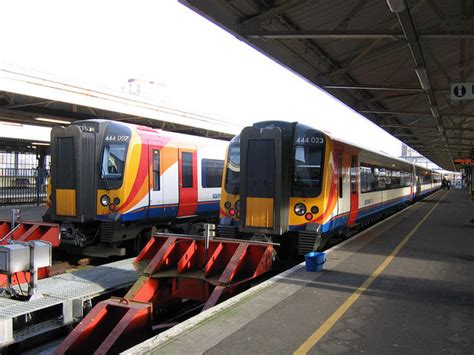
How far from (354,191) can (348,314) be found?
641 cm

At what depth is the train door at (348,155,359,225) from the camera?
11.1 meters

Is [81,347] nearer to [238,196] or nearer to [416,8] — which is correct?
[238,196]

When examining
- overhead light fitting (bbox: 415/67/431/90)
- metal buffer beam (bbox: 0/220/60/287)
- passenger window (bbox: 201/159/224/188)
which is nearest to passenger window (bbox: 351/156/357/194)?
overhead light fitting (bbox: 415/67/431/90)

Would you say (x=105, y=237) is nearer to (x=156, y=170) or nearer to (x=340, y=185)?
(x=156, y=170)

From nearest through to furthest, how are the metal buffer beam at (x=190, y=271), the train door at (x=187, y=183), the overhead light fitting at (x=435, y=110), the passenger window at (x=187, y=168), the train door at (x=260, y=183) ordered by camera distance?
the metal buffer beam at (x=190, y=271)
the train door at (x=260, y=183)
the train door at (x=187, y=183)
the passenger window at (x=187, y=168)
the overhead light fitting at (x=435, y=110)

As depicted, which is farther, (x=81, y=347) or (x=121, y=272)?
(x=121, y=272)

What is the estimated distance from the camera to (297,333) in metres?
4.75

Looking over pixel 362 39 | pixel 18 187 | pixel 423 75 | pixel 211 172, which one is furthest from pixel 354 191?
pixel 18 187

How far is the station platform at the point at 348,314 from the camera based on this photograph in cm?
443

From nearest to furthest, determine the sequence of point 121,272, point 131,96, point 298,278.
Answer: point 298,278
point 121,272
point 131,96

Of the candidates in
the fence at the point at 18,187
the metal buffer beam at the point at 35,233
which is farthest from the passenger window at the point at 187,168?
the fence at the point at 18,187

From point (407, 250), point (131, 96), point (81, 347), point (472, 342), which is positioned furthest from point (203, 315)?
point (131, 96)

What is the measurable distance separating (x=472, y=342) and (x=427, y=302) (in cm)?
141

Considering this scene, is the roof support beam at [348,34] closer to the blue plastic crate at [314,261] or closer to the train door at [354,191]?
the train door at [354,191]
